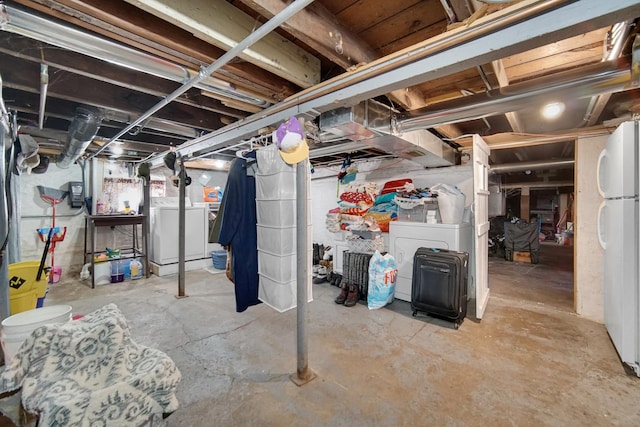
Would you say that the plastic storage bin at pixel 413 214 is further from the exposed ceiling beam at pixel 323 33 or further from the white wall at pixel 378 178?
the exposed ceiling beam at pixel 323 33

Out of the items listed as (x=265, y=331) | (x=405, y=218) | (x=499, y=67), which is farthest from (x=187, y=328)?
(x=499, y=67)

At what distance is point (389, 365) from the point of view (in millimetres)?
2096

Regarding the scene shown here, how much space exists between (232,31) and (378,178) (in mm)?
3423

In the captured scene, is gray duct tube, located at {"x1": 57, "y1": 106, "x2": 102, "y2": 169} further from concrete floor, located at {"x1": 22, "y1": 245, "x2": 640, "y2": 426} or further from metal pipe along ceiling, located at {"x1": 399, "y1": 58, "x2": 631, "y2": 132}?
metal pipe along ceiling, located at {"x1": 399, "y1": 58, "x2": 631, "y2": 132}

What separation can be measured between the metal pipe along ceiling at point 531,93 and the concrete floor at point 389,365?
1995 mm

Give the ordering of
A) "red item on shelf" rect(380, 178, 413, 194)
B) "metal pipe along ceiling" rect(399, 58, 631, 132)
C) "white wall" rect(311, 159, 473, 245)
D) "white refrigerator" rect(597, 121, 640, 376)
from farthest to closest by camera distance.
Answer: "red item on shelf" rect(380, 178, 413, 194) < "white wall" rect(311, 159, 473, 245) < "white refrigerator" rect(597, 121, 640, 376) < "metal pipe along ceiling" rect(399, 58, 631, 132)

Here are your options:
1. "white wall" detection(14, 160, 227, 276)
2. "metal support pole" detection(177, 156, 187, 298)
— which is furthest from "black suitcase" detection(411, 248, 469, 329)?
"white wall" detection(14, 160, 227, 276)

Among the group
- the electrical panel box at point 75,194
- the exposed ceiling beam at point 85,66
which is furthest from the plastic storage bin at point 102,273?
the exposed ceiling beam at point 85,66

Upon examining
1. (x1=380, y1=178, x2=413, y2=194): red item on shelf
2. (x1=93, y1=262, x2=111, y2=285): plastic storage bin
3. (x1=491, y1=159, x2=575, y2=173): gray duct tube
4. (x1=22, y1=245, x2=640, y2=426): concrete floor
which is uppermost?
(x1=491, y1=159, x2=575, y2=173): gray duct tube

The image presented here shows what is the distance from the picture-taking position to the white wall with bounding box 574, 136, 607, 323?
2.92 metres

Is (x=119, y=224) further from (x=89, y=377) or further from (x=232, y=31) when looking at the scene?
(x=232, y=31)

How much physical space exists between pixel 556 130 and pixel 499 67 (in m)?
2.18

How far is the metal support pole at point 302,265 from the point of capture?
1.91 metres

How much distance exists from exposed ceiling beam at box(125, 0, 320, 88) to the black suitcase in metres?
2.27
